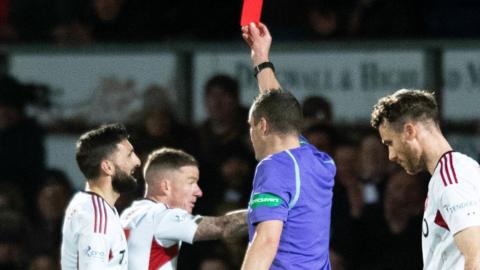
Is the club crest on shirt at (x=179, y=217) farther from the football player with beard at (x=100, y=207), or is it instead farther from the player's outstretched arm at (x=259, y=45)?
the player's outstretched arm at (x=259, y=45)

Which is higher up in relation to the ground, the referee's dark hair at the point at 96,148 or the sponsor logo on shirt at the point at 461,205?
the referee's dark hair at the point at 96,148

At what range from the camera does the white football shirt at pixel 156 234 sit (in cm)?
697

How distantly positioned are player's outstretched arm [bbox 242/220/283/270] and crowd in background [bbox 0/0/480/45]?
428 cm

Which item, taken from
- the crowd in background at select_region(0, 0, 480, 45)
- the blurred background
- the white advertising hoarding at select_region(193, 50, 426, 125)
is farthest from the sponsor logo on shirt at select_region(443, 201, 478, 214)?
the crowd in background at select_region(0, 0, 480, 45)

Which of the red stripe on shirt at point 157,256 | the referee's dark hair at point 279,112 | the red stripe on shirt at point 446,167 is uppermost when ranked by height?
the referee's dark hair at point 279,112

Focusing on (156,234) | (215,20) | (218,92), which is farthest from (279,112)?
(215,20)

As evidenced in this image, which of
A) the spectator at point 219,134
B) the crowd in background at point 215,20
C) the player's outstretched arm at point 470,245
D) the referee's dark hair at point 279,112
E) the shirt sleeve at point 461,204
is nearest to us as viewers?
the player's outstretched arm at point 470,245

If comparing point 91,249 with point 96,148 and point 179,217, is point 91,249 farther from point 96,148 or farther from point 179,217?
point 96,148

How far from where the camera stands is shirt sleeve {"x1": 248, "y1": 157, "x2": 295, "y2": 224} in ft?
20.0

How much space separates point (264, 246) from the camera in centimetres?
596

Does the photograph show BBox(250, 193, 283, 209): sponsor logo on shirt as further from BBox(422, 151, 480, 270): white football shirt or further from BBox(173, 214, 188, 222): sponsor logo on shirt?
BBox(173, 214, 188, 222): sponsor logo on shirt

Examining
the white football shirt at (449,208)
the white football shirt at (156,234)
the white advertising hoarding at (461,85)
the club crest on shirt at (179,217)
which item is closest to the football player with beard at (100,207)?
the white football shirt at (156,234)

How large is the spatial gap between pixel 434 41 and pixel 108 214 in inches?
137

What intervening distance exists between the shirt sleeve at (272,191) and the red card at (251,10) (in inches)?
39.2
